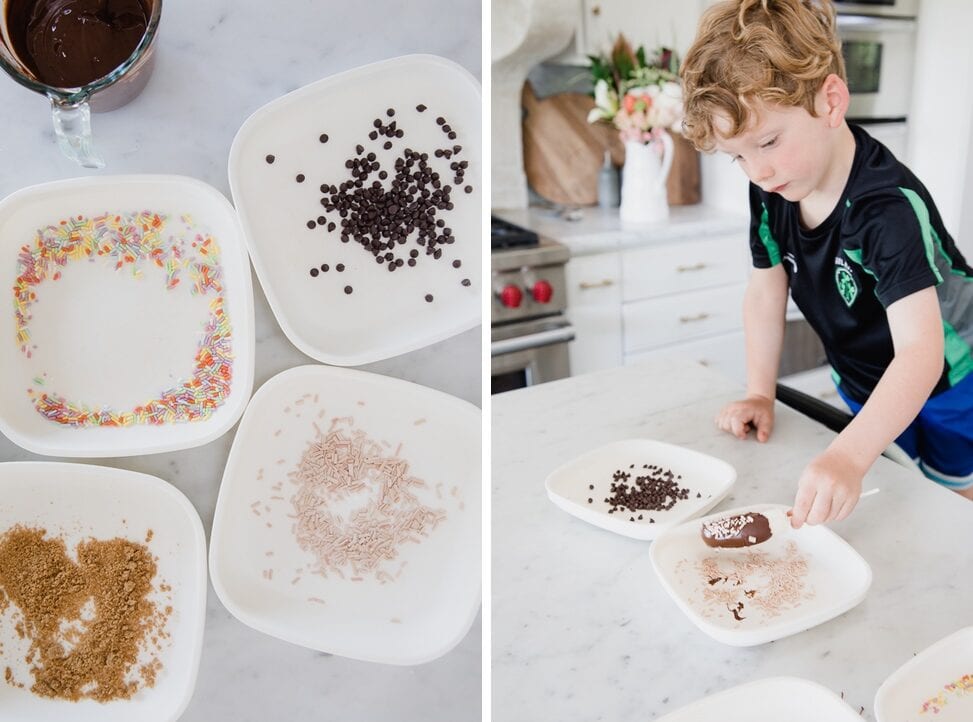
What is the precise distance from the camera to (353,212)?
98cm

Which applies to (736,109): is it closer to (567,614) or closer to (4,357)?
(567,614)

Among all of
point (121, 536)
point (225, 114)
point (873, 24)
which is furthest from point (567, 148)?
point (121, 536)

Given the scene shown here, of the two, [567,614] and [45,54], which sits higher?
[45,54]

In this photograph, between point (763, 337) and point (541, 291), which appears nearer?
point (763, 337)

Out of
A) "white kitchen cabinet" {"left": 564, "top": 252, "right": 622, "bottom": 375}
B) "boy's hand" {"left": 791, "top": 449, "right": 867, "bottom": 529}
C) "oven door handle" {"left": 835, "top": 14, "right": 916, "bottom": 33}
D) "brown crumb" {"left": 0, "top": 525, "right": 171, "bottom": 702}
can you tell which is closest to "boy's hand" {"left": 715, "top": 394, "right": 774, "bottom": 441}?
"boy's hand" {"left": 791, "top": 449, "right": 867, "bottom": 529}

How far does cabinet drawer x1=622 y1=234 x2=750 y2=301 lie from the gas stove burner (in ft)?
1.06

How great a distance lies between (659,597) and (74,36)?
33.3 inches

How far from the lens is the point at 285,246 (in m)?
0.97

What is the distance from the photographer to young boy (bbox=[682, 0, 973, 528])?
873 millimetres

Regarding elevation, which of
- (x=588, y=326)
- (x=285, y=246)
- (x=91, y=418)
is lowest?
(x=588, y=326)

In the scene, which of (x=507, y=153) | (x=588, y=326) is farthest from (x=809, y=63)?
(x=507, y=153)

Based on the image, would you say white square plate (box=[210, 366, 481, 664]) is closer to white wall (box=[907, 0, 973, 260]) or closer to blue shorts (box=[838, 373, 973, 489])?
blue shorts (box=[838, 373, 973, 489])

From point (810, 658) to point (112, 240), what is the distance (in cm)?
88

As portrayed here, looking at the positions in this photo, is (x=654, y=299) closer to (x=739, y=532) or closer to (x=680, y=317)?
(x=680, y=317)
